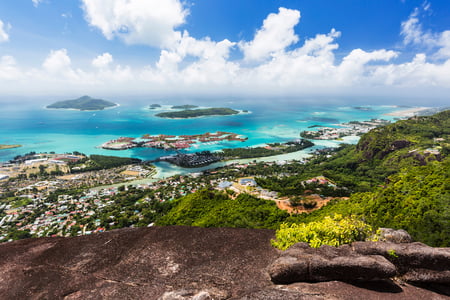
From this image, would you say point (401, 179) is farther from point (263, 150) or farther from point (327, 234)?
point (263, 150)

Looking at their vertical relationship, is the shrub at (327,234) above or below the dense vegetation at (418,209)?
above

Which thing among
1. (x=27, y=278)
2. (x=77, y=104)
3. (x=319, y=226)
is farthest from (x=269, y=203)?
(x=77, y=104)

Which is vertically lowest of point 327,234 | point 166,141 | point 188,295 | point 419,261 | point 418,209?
point 166,141

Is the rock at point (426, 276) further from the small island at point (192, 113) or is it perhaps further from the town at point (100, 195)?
the small island at point (192, 113)

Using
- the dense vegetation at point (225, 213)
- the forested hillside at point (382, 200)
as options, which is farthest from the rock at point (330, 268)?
the dense vegetation at point (225, 213)

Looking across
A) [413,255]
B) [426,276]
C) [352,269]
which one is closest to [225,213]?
[352,269]
